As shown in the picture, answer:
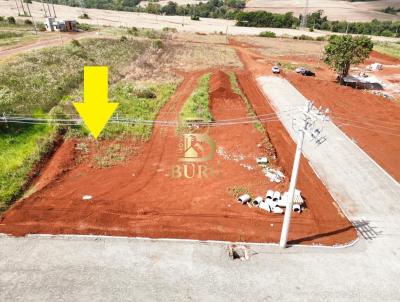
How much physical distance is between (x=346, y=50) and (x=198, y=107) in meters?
23.3

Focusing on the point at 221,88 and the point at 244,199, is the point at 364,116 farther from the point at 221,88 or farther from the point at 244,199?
the point at 244,199

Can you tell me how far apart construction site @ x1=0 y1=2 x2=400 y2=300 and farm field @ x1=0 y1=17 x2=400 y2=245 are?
0.29ft

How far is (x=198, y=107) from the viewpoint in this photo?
30.0 m

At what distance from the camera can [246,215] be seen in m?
16.7

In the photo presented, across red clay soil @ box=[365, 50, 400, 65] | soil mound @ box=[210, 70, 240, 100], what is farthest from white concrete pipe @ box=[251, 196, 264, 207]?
red clay soil @ box=[365, 50, 400, 65]

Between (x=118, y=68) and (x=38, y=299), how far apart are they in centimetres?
3511

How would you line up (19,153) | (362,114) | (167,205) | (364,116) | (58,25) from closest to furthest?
(167,205), (19,153), (364,116), (362,114), (58,25)

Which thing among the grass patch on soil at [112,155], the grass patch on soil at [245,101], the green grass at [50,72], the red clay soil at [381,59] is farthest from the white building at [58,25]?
the red clay soil at [381,59]

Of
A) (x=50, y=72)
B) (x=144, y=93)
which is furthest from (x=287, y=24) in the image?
(x=50, y=72)

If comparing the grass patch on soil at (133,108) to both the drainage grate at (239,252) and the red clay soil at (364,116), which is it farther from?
the red clay soil at (364,116)

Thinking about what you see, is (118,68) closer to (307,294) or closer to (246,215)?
→ (246,215)

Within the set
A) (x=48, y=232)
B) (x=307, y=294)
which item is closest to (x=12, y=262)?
(x=48, y=232)

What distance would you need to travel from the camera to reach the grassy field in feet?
65.1

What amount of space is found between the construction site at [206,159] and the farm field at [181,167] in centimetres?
9
